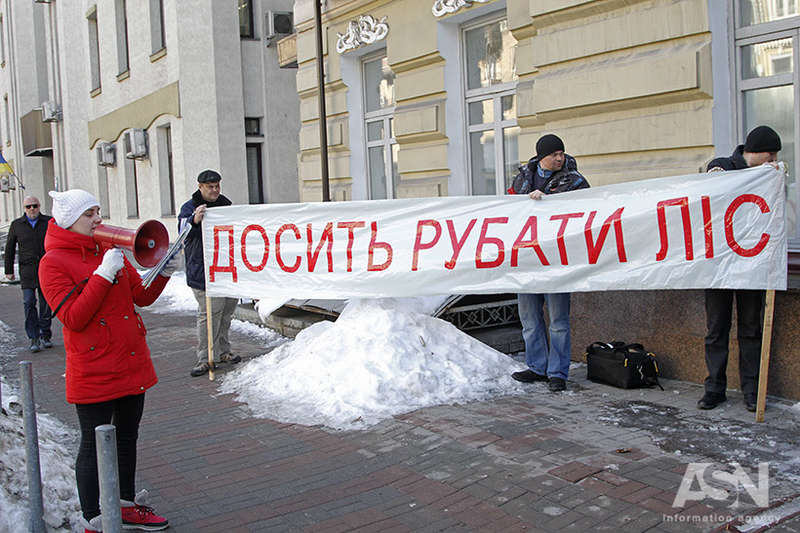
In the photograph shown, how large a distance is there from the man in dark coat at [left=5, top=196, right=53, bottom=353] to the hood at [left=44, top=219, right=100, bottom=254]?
21.7ft

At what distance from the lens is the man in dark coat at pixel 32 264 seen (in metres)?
9.95

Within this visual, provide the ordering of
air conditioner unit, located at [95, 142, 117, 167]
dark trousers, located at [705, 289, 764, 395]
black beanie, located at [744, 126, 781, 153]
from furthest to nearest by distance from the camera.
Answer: air conditioner unit, located at [95, 142, 117, 167]
dark trousers, located at [705, 289, 764, 395]
black beanie, located at [744, 126, 781, 153]

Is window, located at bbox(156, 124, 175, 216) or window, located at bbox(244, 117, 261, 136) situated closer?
window, located at bbox(244, 117, 261, 136)

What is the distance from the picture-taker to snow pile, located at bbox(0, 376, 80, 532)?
400cm

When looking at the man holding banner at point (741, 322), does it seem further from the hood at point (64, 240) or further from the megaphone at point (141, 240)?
the hood at point (64, 240)

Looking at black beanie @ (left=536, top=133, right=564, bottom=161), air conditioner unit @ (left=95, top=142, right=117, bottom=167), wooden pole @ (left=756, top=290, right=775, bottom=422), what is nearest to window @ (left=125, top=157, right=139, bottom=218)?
air conditioner unit @ (left=95, top=142, right=117, bottom=167)

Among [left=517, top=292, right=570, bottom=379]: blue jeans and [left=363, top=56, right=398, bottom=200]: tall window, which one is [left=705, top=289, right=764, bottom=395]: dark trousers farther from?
[left=363, top=56, right=398, bottom=200]: tall window

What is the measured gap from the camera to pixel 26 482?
438 cm

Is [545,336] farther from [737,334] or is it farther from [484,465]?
[484,465]

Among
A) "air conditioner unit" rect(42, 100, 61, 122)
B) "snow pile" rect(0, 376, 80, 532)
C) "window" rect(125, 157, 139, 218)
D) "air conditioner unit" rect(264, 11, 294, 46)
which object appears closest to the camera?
"snow pile" rect(0, 376, 80, 532)

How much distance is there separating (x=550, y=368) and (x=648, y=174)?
6.25 feet

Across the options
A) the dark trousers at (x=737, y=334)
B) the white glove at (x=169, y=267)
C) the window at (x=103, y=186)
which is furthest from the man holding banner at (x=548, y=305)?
the window at (x=103, y=186)

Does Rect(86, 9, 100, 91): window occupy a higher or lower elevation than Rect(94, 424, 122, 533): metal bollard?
higher

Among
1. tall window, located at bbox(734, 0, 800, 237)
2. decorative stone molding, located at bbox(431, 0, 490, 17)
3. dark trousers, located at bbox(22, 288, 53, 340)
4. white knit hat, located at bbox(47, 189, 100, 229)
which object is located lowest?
dark trousers, located at bbox(22, 288, 53, 340)
